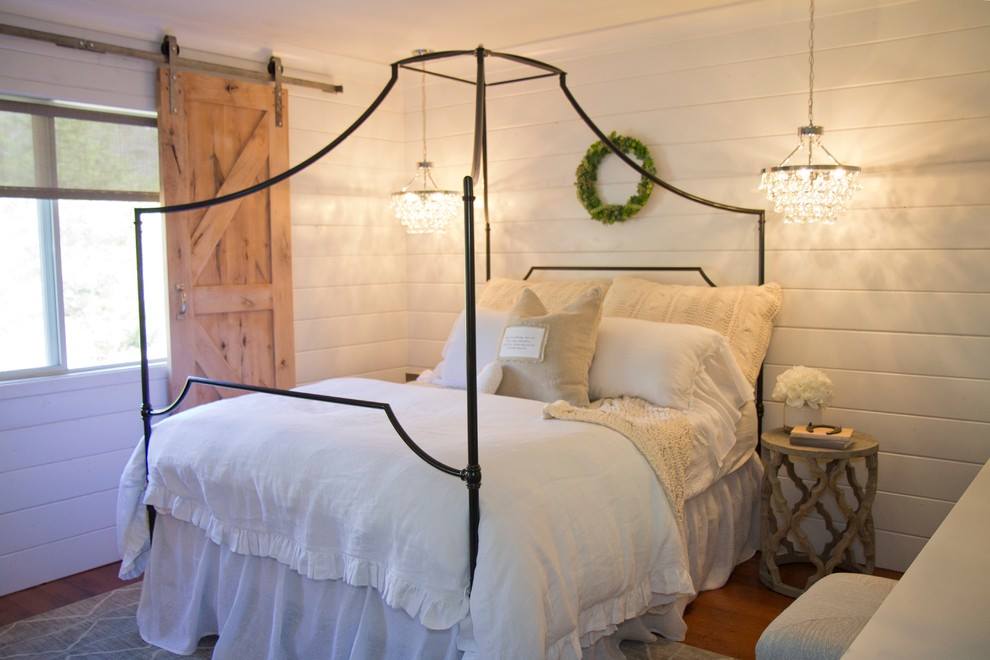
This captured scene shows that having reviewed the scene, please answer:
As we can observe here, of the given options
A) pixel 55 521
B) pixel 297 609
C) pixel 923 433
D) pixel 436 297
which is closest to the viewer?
pixel 297 609

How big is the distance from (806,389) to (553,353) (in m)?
1.01

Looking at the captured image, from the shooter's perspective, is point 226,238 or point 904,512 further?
point 226,238

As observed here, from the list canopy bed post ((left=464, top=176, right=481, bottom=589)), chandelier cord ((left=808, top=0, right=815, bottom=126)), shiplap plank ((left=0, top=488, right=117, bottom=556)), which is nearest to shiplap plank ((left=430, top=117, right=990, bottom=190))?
chandelier cord ((left=808, top=0, right=815, bottom=126))

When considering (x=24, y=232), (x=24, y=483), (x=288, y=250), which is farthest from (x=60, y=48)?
(x=24, y=483)

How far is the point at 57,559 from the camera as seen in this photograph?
3793 mm

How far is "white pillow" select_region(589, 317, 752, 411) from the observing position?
3457mm

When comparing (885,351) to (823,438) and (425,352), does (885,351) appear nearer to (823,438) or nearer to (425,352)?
(823,438)

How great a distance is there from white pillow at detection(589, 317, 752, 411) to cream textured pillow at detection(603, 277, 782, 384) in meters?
0.15

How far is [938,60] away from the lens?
11.3ft

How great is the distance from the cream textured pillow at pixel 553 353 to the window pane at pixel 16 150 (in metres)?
2.14

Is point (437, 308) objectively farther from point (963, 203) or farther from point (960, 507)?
point (960, 507)

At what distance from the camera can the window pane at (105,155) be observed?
3.77 meters

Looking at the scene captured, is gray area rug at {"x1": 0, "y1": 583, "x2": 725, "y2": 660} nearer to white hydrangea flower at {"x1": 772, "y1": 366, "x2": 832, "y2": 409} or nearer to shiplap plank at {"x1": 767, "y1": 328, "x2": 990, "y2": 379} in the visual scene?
white hydrangea flower at {"x1": 772, "y1": 366, "x2": 832, "y2": 409}

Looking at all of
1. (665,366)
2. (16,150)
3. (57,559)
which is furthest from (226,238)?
(665,366)
